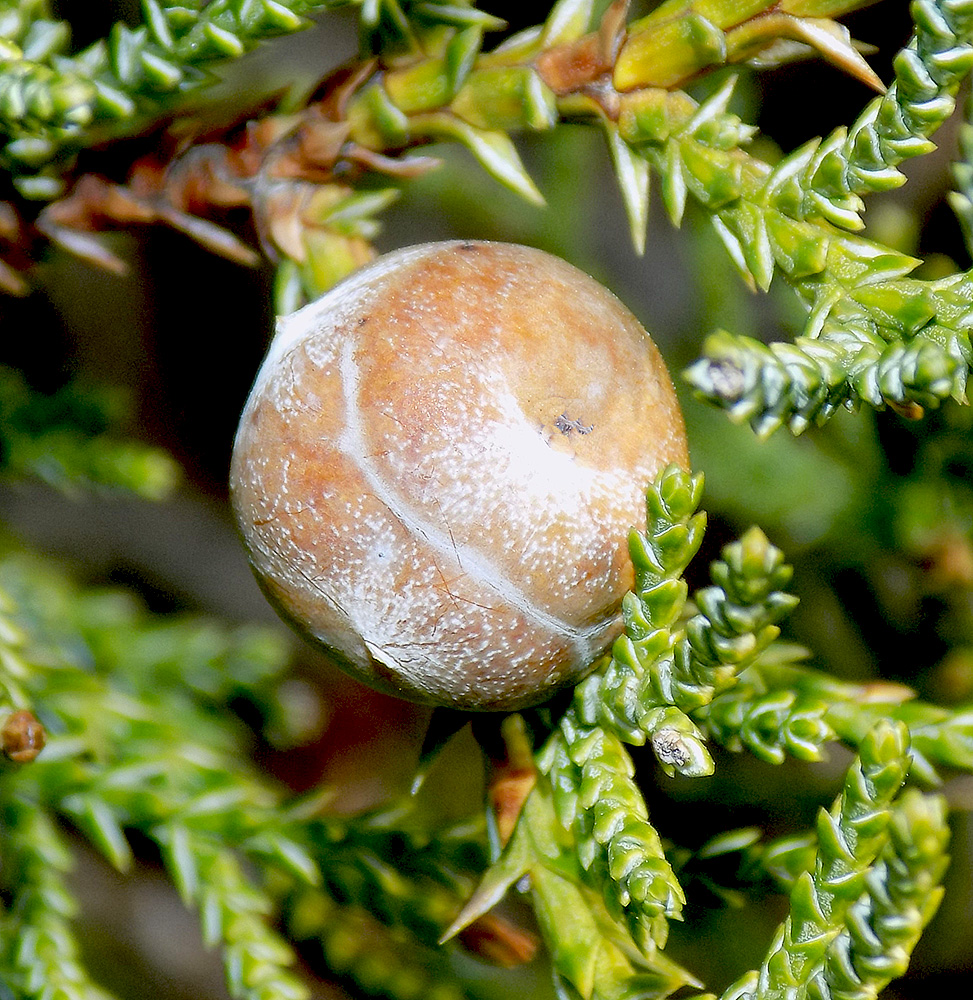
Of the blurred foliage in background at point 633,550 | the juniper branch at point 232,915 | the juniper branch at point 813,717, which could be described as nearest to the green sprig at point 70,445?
the blurred foliage in background at point 633,550

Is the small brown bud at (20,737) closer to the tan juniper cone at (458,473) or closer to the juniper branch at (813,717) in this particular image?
the tan juniper cone at (458,473)

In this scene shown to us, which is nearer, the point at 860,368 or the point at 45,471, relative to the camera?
the point at 860,368

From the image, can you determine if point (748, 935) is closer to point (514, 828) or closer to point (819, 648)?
point (819, 648)

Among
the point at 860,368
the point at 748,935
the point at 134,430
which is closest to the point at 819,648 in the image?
the point at 748,935

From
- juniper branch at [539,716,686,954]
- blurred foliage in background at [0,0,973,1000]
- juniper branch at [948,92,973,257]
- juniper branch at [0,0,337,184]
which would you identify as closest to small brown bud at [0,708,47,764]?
blurred foliage in background at [0,0,973,1000]

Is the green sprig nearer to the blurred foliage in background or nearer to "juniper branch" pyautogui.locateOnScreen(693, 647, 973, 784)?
the blurred foliage in background
